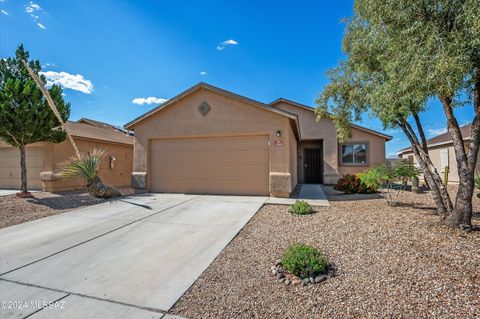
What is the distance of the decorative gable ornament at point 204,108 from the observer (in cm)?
1027

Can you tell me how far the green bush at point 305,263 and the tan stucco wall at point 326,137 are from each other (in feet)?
40.9

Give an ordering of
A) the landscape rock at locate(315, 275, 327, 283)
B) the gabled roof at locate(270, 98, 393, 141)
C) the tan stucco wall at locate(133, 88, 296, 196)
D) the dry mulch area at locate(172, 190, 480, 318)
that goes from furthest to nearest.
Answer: the gabled roof at locate(270, 98, 393, 141) → the tan stucco wall at locate(133, 88, 296, 196) → the landscape rock at locate(315, 275, 327, 283) → the dry mulch area at locate(172, 190, 480, 318)

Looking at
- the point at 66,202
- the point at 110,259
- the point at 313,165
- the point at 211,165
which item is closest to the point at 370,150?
the point at 313,165

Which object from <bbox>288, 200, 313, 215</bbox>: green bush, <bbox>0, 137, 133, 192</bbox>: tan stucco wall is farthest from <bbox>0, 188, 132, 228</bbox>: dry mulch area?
<bbox>288, 200, 313, 215</bbox>: green bush

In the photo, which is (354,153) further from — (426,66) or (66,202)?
(66,202)

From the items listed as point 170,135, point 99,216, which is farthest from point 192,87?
point 99,216

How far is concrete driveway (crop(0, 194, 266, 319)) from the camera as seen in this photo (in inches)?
114

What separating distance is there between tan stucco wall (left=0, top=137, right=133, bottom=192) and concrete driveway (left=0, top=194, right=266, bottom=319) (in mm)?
5855

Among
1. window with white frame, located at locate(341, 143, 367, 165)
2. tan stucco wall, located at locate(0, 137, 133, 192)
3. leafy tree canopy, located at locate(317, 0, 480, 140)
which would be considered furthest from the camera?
window with white frame, located at locate(341, 143, 367, 165)

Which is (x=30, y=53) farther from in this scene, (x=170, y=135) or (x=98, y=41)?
(x=170, y=135)

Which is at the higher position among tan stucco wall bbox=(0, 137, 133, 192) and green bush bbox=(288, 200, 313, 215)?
tan stucco wall bbox=(0, 137, 133, 192)

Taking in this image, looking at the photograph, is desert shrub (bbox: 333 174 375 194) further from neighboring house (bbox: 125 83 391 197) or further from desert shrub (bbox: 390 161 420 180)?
desert shrub (bbox: 390 161 420 180)

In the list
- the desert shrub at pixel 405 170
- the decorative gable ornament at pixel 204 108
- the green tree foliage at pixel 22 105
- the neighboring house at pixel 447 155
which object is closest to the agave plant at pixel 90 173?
the green tree foliage at pixel 22 105

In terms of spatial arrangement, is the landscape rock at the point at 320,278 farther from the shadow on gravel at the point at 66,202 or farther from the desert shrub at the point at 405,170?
the shadow on gravel at the point at 66,202
